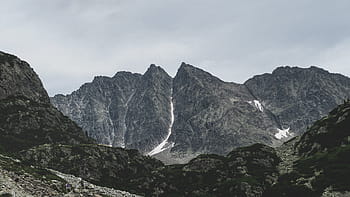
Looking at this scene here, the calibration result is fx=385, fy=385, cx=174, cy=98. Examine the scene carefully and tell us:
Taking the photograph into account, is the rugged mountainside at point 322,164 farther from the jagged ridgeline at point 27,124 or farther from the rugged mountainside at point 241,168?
the jagged ridgeline at point 27,124

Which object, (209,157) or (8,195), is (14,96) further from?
(8,195)

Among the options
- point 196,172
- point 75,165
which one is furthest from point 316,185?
point 75,165

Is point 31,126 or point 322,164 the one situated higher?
point 31,126

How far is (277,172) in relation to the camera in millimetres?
104625

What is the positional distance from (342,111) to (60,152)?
3606 inches

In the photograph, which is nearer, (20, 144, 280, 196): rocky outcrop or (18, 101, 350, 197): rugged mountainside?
(18, 101, 350, 197): rugged mountainside

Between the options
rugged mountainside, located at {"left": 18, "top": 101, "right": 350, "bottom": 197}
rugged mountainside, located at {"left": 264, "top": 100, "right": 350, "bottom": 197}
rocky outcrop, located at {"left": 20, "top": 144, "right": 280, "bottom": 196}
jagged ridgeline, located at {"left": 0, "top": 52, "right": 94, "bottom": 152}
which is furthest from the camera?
jagged ridgeline, located at {"left": 0, "top": 52, "right": 94, "bottom": 152}

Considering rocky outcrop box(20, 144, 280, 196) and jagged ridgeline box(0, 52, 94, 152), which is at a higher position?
jagged ridgeline box(0, 52, 94, 152)

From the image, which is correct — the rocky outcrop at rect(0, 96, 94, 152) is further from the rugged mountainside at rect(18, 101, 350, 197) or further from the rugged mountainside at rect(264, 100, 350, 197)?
the rugged mountainside at rect(264, 100, 350, 197)

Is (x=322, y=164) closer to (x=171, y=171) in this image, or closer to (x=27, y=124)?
(x=171, y=171)

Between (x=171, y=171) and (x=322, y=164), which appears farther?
(x=171, y=171)

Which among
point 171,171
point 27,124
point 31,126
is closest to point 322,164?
point 171,171

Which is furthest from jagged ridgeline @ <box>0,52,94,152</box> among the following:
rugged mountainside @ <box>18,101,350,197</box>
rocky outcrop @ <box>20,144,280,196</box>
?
rugged mountainside @ <box>18,101,350,197</box>

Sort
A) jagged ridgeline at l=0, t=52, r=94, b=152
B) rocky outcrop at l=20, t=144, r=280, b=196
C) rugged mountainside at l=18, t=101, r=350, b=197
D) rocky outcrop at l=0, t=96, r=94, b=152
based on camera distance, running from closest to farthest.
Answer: rugged mountainside at l=18, t=101, r=350, b=197 < rocky outcrop at l=20, t=144, r=280, b=196 < jagged ridgeline at l=0, t=52, r=94, b=152 < rocky outcrop at l=0, t=96, r=94, b=152
